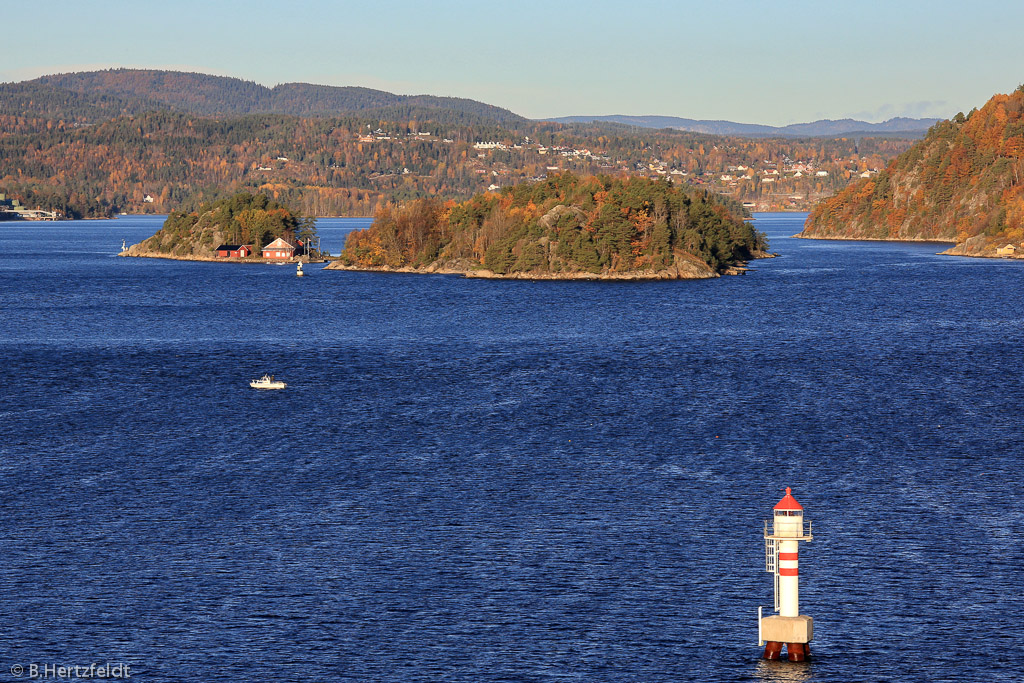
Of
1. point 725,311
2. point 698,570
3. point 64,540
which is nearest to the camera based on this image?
point 698,570

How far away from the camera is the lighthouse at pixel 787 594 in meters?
33.5

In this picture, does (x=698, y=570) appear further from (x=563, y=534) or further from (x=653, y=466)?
(x=653, y=466)

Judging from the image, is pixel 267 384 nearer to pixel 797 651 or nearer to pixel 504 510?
pixel 504 510

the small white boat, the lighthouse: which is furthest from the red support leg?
the small white boat

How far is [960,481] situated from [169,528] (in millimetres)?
39541

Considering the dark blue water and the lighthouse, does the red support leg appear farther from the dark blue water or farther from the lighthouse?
the dark blue water

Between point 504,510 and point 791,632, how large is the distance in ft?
72.7

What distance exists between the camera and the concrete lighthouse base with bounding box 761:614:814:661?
114 feet

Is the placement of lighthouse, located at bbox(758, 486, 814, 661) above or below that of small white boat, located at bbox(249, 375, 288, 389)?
above

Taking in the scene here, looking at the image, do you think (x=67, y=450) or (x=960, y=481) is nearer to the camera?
(x=960, y=481)

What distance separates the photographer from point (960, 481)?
60.4 meters

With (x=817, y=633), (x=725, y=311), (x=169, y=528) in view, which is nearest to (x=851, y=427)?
(x=817, y=633)

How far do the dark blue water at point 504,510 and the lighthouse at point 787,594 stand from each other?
30.4 inches

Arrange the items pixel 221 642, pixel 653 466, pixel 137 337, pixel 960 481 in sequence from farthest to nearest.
A: pixel 137 337 → pixel 653 466 → pixel 960 481 → pixel 221 642
